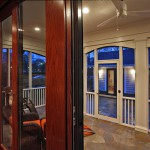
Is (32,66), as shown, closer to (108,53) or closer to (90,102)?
(108,53)

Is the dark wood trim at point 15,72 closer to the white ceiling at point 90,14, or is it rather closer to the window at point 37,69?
the white ceiling at point 90,14

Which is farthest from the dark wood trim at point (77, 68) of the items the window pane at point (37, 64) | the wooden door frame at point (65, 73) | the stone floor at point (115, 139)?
the stone floor at point (115, 139)

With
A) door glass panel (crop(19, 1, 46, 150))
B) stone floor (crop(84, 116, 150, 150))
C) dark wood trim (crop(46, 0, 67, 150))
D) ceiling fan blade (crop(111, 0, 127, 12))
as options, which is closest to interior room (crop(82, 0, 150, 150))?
stone floor (crop(84, 116, 150, 150))

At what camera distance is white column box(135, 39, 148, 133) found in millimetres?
4023

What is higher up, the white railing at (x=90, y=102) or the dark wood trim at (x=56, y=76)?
the dark wood trim at (x=56, y=76)

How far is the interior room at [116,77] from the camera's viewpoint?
135 inches

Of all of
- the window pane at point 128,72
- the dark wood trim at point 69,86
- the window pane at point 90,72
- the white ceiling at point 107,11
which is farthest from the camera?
the window pane at point 90,72

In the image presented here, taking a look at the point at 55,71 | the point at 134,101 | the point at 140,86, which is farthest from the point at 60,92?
the point at 134,101

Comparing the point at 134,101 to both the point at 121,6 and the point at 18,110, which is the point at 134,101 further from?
the point at 18,110

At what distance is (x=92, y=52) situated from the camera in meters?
5.42

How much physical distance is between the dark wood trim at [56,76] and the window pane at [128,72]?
12.4 ft

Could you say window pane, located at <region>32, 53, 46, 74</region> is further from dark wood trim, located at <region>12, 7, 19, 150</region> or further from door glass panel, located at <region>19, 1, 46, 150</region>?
dark wood trim, located at <region>12, 7, 19, 150</region>

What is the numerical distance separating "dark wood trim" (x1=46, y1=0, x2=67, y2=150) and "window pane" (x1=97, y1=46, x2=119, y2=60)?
3.91 meters

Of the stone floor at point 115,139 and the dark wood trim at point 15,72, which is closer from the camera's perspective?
the dark wood trim at point 15,72
